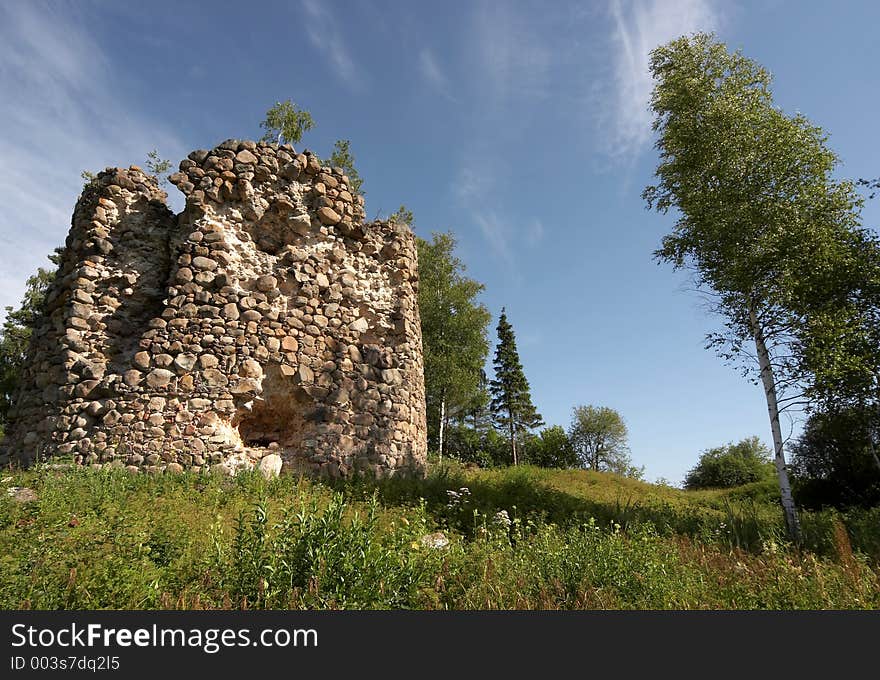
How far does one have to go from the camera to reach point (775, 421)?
388 inches

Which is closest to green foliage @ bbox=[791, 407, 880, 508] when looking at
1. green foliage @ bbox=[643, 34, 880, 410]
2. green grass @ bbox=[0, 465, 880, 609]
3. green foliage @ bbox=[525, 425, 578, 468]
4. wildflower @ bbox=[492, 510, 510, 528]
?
green foliage @ bbox=[643, 34, 880, 410]

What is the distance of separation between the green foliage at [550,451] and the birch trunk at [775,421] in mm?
28353

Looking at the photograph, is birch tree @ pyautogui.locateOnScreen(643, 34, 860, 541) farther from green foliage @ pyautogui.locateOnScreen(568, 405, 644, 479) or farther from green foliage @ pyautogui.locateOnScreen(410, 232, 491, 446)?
green foliage @ pyautogui.locateOnScreen(568, 405, 644, 479)

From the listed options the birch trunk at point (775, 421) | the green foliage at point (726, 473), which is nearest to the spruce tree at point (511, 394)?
the green foliage at point (726, 473)

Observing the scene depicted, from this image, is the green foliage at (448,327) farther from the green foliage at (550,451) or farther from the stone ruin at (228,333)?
the green foliage at (550,451)

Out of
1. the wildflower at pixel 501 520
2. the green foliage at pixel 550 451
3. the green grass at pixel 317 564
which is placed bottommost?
the green grass at pixel 317 564

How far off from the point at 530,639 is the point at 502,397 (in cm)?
3604

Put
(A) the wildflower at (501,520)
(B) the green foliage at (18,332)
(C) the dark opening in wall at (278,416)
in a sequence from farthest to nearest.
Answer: (B) the green foliage at (18,332), (C) the dark opening in wall at (278,416), (A) the wildflower at (501,520)

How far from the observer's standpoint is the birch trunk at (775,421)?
9.05m

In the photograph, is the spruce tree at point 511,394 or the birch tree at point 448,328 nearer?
the birch tree at point 448,328

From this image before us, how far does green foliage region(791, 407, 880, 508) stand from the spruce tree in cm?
2172

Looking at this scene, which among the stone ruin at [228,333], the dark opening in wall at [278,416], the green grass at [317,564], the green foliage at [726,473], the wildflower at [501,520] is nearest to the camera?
the green grass at [317,564]

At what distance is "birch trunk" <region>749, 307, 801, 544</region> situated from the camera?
29.7 feet

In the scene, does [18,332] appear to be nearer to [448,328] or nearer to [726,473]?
[448,328]
